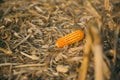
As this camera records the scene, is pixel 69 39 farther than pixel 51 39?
No

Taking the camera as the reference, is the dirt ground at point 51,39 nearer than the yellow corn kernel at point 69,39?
Yes

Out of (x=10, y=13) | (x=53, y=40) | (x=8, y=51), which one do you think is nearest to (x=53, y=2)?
(x=10, y=13)

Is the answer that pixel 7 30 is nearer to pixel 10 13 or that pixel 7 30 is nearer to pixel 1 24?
pixel 1 24

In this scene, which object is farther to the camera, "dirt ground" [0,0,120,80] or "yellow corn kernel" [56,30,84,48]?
"yellow corn kernel" [56,30,84,48]
